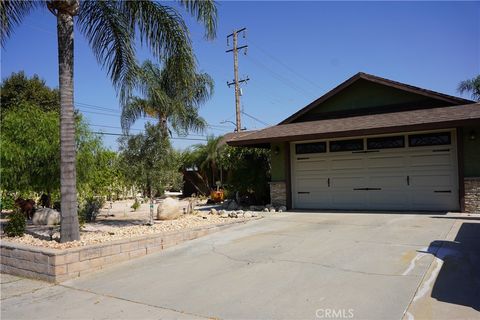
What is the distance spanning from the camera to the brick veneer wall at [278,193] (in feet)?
49.4

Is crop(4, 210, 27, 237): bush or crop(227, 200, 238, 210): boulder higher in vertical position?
crop(4, 210, 27, 237): bush

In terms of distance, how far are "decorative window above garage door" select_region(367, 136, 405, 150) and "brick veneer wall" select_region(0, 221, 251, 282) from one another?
7.97 meters

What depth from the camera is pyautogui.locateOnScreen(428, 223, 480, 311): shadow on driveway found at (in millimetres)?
4957

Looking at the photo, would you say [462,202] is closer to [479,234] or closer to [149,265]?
[479,234]

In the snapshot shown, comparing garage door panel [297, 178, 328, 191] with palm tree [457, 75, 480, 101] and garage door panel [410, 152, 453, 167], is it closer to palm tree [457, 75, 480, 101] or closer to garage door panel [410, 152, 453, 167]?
garage door panel [410, 152, 453, 167]

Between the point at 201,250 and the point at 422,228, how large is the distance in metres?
5.20

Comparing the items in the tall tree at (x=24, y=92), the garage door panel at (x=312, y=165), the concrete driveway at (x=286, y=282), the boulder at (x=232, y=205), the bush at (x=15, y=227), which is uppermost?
the tall tree at (x=24, y=92)

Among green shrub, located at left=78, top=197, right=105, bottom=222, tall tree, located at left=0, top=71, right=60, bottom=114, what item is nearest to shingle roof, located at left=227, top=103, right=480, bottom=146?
green shrub, located at left=78, top=197, right=105, bottom=222

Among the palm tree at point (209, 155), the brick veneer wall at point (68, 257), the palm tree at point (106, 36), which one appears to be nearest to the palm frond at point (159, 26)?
the palm tree at point (106, 36)

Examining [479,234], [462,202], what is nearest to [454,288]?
[479,234]

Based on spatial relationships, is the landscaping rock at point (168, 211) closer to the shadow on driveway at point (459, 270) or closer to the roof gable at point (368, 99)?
the roof gable at point (368, 99)

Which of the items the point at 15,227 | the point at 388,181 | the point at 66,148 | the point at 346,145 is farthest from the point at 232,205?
the point at 66,148

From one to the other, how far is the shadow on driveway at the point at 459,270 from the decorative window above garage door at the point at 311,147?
6.23 meters

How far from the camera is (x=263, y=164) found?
55.5ft
